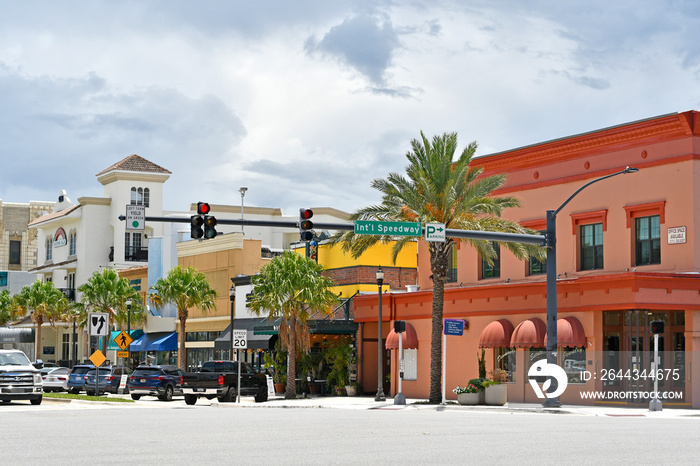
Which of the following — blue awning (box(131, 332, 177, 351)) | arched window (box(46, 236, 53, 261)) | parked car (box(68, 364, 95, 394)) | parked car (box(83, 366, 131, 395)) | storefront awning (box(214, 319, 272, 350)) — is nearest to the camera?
parked car (box(83, 366, 131, 395))

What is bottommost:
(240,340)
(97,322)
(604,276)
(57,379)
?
(57,379)

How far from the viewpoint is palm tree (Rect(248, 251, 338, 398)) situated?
142ft

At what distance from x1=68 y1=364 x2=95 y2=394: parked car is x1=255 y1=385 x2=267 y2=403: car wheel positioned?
10.6m

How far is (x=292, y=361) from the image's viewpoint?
43562 millimetres

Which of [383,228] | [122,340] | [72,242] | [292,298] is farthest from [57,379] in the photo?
[72,242]

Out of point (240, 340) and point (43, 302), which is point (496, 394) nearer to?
point (240, 340)

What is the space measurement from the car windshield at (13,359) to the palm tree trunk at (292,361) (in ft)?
38.8

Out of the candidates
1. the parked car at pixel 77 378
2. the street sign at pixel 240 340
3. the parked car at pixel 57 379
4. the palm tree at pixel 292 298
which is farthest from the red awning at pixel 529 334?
the parked car at pixel 57 379

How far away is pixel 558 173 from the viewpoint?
39.6 metres

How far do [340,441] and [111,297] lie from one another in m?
54.6

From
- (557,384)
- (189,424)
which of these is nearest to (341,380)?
(557,384)

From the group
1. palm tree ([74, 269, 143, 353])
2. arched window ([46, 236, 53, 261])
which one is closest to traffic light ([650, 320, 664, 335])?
palm tree ([74, 269, 143, 353])

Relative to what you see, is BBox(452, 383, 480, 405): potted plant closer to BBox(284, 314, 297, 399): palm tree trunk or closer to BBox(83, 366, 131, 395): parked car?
BBox(284, 314, 297, 399): palm tree trunk

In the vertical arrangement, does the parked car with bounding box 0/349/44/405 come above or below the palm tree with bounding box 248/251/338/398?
below
